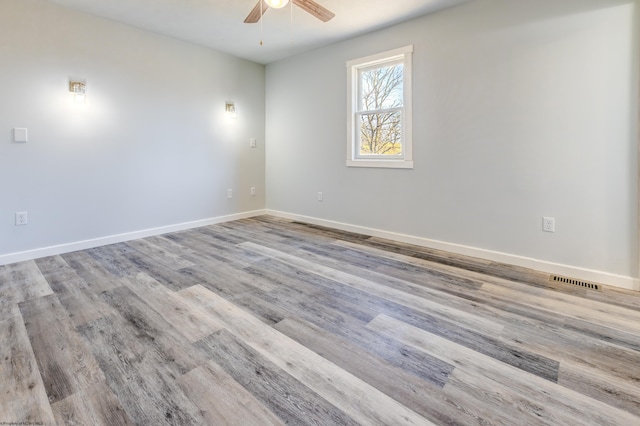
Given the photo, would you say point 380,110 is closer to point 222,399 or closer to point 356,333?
point 356,333

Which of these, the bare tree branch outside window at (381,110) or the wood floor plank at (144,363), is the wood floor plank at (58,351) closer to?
the wood floor plank at (144,363)

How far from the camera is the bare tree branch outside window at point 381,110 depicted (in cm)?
388

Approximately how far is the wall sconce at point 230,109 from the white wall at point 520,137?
1.67 meters

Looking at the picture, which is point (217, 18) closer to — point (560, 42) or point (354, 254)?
point (354, 254)

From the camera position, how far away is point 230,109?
16.0 feet

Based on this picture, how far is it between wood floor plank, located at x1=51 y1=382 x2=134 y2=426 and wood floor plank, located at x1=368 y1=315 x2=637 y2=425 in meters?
1.37

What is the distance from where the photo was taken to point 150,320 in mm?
2047

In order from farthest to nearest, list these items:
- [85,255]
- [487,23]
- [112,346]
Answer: [85,255], [487,23], [112,346]

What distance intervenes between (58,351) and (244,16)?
3.45 m

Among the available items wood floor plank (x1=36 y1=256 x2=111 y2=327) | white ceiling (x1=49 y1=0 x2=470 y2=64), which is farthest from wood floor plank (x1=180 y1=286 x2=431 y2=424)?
white ceiling (x1=49 y1=0 x2=470 y2=64)

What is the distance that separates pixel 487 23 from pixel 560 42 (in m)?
0.68

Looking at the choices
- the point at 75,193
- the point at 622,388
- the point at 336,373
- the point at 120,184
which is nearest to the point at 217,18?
the point at 120,184

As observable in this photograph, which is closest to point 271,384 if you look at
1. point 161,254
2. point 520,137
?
point 161,254

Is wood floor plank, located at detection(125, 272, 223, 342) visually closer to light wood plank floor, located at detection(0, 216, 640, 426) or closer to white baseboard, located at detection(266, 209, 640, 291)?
light wood plank floor, located at detection(0, 216, 640, 426)
